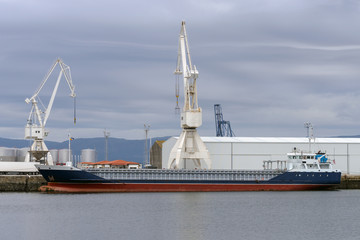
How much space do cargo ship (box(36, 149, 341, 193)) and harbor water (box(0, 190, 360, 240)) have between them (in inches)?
270

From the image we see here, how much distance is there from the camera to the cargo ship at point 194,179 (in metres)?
84.6

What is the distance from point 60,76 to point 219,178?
5438cm

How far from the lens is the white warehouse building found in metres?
106

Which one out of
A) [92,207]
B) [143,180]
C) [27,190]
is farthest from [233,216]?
[27,190]

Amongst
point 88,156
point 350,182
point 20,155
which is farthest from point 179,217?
point 88,156

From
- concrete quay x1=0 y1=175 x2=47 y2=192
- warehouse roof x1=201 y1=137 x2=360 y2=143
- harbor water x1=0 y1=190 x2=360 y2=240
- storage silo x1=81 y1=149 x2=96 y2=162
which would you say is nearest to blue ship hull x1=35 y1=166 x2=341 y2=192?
concrete quay x1=0 y1=175 x2=47 y2=192

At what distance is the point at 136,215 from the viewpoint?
57562 millimetres

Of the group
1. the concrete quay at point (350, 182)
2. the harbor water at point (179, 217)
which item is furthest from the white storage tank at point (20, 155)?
the concrete quay at point (350, 182)

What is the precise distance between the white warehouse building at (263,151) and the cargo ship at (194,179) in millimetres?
13514

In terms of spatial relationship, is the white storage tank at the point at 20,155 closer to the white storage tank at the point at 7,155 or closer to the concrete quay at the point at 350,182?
the white storage tank at the point at 7,155

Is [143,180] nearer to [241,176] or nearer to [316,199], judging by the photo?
[241,176]

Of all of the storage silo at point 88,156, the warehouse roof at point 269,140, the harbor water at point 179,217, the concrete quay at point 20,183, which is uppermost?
the warehouse roof at point 269,140

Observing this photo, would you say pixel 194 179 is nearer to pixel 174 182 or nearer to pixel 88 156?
pixel 174 182

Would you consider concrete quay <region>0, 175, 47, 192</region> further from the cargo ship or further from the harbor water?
the harbor water
